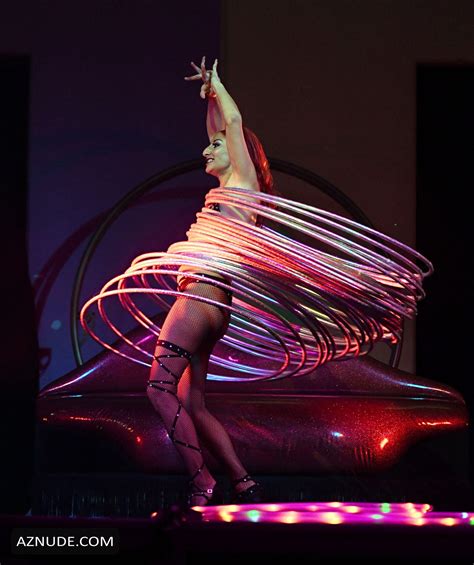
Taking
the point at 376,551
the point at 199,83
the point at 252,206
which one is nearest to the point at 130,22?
the point at 199,83

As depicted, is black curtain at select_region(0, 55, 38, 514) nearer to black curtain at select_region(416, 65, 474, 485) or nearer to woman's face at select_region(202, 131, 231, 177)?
woman's face at select_region(202, 131, 231, 177)

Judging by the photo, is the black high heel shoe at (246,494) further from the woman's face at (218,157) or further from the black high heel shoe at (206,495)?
the woman's face at (218,157)

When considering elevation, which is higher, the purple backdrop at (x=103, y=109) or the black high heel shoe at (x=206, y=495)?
the purple backdrop at (x=103, y=109)

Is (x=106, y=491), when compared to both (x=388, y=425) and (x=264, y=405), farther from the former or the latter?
(x=388, y=425)

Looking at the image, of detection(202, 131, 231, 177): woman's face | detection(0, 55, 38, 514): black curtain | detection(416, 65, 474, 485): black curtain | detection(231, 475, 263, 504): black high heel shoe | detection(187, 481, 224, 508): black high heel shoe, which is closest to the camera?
detection(187, 481, 224, 508): black high heel shoe

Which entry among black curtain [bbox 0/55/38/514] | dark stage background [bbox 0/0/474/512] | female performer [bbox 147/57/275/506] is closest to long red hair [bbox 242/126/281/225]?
female performer [bbox 147/57/275/506]

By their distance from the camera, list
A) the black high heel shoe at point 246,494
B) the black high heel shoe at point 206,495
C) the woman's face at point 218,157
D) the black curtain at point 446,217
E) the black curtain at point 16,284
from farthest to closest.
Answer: the black curtain at point 446,217 → the black curtain at point 16,284 → the woman's face at point 218,157 → the black high heel shoe at point 246,494 → the black high heel shoe at point 206,495

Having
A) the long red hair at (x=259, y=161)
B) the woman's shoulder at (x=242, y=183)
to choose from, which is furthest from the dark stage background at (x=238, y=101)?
the woman's shoulder at (x=242, y=183)

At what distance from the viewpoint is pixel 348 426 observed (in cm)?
388

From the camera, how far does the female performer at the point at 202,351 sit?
10.5 feet

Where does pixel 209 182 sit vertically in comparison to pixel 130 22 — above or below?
below

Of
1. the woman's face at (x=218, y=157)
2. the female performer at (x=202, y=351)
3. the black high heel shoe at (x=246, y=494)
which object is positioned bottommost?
the black high heel shoe at (x=246, y=494)

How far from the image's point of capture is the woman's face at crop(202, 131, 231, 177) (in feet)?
11.4

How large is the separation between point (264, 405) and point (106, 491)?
0.71 metres
